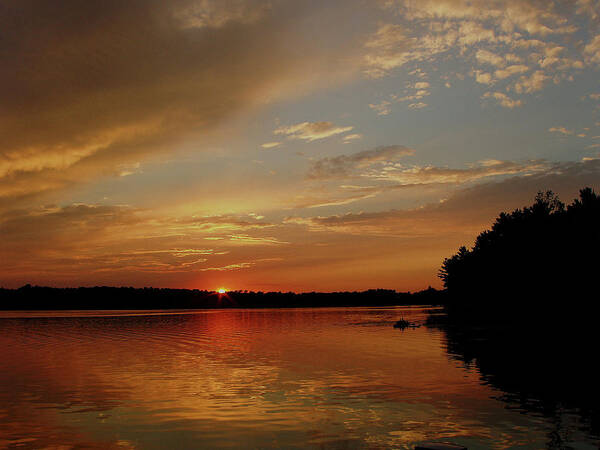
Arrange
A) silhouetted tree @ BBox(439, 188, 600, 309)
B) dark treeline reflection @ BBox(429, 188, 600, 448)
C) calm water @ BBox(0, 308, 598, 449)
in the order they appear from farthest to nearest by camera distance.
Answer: silhouetted tree @ BBox(439, 188, 600, 309) → dark treeline reflection @ BBox(429, 188, 600, 448) → calm water @ BBox(0, 308, 598, 449)

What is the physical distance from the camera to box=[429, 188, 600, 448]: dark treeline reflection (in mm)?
30547

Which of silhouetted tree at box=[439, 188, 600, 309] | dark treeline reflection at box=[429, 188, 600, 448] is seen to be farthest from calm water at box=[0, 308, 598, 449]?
silhouetted tree at box=[439, 188, 600, 309]

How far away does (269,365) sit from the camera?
1843 inches

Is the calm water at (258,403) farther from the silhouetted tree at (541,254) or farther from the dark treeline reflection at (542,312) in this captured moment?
the silhouetted tree at (541,254)

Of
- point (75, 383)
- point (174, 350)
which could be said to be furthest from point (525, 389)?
point (174, 350)

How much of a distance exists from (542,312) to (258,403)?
80.6m

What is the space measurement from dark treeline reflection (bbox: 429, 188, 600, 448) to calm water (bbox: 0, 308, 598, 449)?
212 centimetres

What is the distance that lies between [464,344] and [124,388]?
1756 inches

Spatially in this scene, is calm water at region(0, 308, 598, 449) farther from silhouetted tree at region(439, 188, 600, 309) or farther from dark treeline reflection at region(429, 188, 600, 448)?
silhouetted tree at region(439, 188, 600, 309)

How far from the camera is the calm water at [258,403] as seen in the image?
2216 centimetres

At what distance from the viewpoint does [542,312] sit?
9438cm

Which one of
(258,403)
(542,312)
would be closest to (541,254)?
(542,312)

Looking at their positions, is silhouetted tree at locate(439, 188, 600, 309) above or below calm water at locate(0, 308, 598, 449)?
above

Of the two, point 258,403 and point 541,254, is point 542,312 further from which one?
point 258,403
